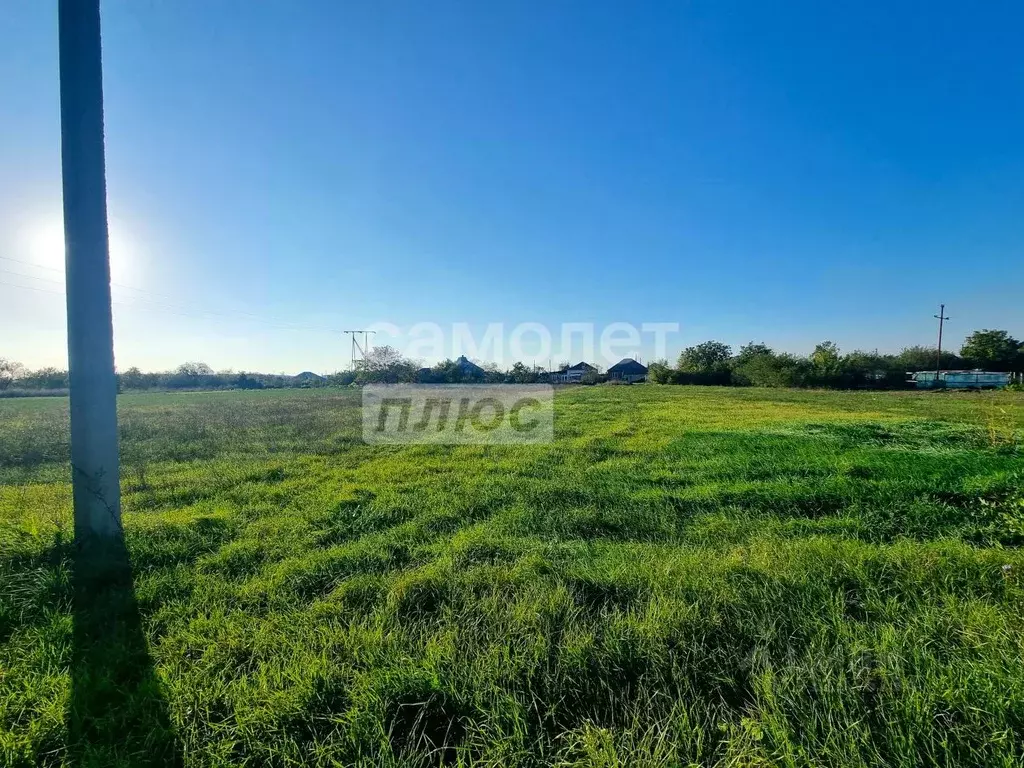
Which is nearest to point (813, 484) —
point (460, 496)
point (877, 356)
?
point (460, 496)

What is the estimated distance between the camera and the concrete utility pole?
10.4 ft

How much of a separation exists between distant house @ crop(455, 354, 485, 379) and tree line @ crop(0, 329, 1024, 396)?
12 cm

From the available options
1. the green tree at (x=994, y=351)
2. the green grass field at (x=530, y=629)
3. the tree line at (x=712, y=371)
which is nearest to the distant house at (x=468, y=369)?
the tree line at (x=712, y=371)

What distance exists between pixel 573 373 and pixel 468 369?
22.4 meters

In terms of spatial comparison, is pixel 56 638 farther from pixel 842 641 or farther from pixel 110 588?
pixel 842 641

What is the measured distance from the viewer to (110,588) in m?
2.59

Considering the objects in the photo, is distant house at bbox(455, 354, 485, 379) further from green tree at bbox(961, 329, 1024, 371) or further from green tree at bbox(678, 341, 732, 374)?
green tree at bbox(961, 329, 1024, 371)

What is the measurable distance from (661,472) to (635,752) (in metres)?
4.51

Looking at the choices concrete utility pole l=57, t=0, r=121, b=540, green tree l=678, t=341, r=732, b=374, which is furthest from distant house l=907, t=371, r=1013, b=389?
concrete utility pole l=57, t=0, r=121, b=540

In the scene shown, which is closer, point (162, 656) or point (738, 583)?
point (162, 656)

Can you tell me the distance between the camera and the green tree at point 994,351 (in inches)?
1533

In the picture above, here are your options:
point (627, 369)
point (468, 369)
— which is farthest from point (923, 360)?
point (468, 369)

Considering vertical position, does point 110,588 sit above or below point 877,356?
below

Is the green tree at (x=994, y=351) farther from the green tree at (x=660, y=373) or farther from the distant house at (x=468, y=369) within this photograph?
the distant house at (x=468, y=369)
